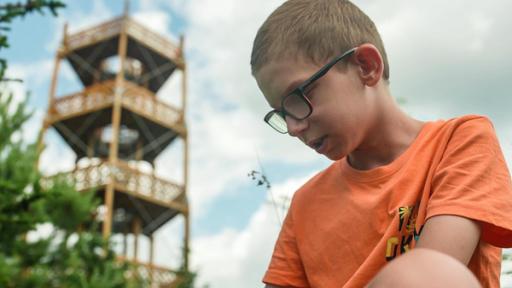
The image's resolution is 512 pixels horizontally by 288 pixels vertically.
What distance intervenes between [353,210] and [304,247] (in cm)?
16

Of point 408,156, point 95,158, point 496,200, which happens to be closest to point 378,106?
point 408,156

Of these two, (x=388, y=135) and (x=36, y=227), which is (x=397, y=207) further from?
(x=36, y=227)

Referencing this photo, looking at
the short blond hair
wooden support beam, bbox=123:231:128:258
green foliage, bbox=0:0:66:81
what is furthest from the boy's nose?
wooden support beam, bbox=123:231:128:258

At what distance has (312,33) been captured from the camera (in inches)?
47.1

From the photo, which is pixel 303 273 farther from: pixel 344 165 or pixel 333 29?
pixel 333 29

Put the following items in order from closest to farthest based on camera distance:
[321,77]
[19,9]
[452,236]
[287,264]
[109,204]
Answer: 1. [452,236]
2. [321,77]
3. [287,264]
4. [19,9]
5. [109,204]

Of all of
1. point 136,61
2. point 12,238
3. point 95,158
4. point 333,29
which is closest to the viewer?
point 333,29

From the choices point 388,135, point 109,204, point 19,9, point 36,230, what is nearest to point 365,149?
point 388,135

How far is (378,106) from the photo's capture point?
123 centimetres

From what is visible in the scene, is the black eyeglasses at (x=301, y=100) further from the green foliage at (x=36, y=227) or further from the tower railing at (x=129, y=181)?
the tower railing at (x=129, y=181)

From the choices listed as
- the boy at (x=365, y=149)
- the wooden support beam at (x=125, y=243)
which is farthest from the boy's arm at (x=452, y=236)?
the wooden support beam at (x=125, y=243)

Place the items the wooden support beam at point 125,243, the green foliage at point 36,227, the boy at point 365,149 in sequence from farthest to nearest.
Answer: the wooden support beam at point 125,243 < the green foliage at point 36,227 < the boy at point 365,149

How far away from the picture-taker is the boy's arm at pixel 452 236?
3.24ft

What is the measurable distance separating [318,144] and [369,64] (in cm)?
18
